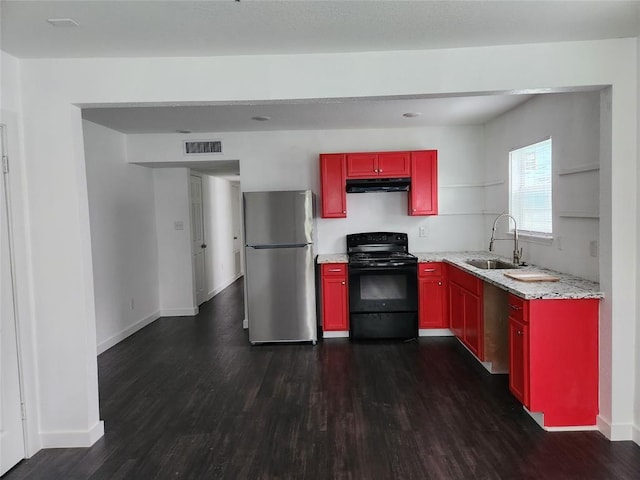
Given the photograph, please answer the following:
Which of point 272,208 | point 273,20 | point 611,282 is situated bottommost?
point 611,282

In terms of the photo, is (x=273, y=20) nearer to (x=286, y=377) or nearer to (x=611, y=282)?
(x=611, y=282)

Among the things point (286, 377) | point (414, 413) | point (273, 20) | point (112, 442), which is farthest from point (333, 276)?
point (273, 20)

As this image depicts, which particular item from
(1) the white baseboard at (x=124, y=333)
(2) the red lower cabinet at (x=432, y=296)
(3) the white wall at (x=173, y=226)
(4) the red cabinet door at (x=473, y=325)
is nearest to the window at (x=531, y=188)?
(4) the red cabinet door at (x=473, y=325)

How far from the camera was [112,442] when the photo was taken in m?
2.80

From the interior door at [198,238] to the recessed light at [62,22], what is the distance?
4.30 metres

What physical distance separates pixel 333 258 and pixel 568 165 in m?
2.49

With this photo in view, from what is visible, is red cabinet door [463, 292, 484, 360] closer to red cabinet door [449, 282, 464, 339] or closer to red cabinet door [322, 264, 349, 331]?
red cabinet door [449, 282, 464, 339]

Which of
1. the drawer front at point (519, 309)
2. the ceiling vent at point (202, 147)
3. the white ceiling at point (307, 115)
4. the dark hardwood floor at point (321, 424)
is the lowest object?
the dark hardwood floor at point (321, 424)

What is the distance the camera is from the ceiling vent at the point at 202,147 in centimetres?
524

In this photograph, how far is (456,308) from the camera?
14.6ft

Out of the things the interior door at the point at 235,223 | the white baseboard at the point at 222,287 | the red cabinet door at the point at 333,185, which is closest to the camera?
the red cabinet door at the point at 333,185

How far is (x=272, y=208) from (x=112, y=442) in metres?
2.58

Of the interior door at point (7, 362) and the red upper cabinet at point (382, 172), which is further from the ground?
the red upper cabinet at point (382, 172)

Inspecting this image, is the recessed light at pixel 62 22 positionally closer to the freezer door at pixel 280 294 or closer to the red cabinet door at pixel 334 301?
the freezer door at pixel 280 294
